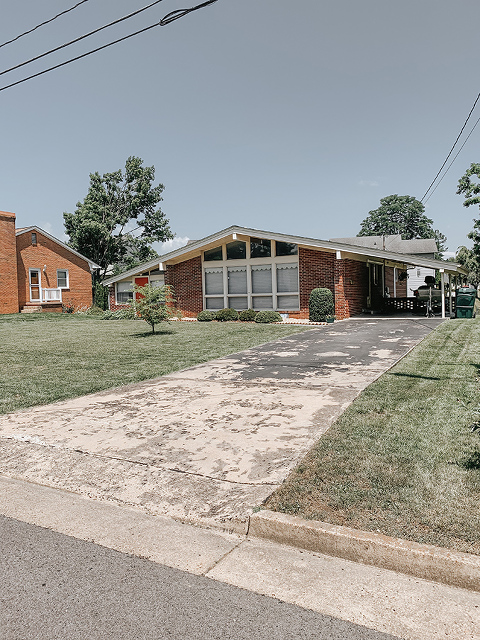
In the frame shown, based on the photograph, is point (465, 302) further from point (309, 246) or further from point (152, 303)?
point (152, 303)

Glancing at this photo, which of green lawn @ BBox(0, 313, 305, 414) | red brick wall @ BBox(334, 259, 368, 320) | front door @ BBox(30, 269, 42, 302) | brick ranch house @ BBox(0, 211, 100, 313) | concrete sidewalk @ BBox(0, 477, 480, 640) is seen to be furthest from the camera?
front door @ BBox(30, 269, 42, 302)

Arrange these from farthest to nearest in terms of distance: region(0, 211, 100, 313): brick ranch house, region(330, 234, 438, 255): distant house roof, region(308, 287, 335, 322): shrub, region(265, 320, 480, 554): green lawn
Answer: region(330, 234, 438, 255): distant house roof → region(0, 211, 100, 313): brick ranch house → region(308, 287, 335, 322): shrub → region(265, 320, 480, 554): green lawn

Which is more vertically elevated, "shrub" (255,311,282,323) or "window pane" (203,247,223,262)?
"window pane" (203,247,223,262)

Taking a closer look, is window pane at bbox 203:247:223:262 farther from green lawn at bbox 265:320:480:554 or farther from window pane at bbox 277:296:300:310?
green lawn at bbox 265:320:480:554

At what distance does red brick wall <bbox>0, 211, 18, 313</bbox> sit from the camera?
27.3 metres

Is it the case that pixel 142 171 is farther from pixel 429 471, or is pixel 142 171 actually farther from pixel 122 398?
pixel 429 471

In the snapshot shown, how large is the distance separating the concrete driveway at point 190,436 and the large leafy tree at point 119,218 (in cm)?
3280

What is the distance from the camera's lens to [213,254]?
2320 cm

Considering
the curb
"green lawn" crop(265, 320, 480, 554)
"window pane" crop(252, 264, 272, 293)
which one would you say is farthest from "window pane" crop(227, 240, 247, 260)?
the curb

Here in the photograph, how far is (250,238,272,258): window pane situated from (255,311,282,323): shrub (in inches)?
112

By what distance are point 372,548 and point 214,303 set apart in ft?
67.8

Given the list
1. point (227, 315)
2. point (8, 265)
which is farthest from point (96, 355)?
point (8, 265)

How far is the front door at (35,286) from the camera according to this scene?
98.6 feet

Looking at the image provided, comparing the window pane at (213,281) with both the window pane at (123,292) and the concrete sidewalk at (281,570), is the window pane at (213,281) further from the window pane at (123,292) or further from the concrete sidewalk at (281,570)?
the concrete sidewalk at (281,570)
